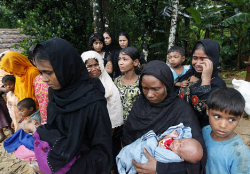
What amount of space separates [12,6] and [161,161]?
8725mm

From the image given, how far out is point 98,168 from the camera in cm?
136

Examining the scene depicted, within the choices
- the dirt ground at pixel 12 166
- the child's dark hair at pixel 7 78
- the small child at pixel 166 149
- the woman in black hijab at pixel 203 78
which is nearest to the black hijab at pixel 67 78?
the small child at pixel 166 149

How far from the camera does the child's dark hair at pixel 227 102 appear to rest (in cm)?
138

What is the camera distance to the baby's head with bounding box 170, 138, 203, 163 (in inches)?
49.2

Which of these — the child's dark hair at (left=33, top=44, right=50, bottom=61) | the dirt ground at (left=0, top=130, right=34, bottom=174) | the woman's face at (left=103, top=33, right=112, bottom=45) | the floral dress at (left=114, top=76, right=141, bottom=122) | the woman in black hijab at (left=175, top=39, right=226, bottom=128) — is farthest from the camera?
the woman's face at (left=103, top=33, right=112, bottom=45)

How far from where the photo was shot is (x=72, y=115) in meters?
1.34

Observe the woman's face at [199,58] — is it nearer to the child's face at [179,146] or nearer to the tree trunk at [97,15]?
the child's face at [179,146]

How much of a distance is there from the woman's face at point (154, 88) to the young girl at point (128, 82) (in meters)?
0.77

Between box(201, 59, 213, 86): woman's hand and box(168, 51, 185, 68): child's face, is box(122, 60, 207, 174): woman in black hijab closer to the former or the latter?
box(201, 59, 213, 86): woman's hand

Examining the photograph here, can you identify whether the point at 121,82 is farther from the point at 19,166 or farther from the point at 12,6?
the point at 12,6

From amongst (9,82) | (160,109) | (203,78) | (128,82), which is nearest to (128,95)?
(128,82)

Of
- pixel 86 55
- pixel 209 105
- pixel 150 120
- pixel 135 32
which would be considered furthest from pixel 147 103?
pixel 135 32

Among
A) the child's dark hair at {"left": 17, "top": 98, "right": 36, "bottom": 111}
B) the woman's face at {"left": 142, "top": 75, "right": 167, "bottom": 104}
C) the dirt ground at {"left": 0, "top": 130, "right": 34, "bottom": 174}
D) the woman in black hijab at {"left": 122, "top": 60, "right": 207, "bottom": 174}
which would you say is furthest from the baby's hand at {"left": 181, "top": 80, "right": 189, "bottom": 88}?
the dirt ground at {"left": 0, "top": 130, "right": 34, "bottom": 174}

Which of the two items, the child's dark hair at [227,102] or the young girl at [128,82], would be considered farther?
the young girl at [128,82]
